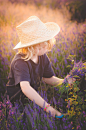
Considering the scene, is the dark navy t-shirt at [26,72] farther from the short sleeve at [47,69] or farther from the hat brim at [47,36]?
the hat brim at [47,36]

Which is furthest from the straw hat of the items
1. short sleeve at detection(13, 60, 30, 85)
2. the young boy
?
short sleeve at detection(13, 60, 30, 85)

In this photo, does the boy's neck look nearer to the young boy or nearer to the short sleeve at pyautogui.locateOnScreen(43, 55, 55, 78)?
the young boy

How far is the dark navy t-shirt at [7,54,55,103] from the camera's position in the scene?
1.51 m

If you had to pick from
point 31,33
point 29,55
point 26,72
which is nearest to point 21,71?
point 26,72

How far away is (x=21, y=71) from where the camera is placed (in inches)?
59.2

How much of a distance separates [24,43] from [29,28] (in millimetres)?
188

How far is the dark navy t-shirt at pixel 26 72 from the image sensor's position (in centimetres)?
151

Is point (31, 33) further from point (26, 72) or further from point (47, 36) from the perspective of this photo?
point (26, 72)

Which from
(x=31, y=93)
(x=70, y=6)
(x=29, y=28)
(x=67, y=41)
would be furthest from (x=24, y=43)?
(x=70, y=6)

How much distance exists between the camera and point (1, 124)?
53.4 inches

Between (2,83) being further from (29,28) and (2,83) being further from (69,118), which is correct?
(69,118)

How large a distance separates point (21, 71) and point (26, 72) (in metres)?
0.06

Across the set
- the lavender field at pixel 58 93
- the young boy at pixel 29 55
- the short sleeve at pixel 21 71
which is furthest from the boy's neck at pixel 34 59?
the lavender field at pixel 58 93

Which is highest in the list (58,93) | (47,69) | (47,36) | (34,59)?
(47,36)
